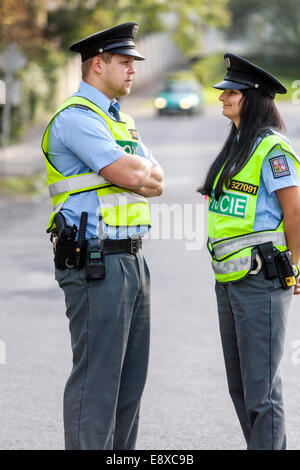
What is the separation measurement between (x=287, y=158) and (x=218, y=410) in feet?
6.33

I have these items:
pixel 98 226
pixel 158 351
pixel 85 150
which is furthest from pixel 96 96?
pixel 158 351

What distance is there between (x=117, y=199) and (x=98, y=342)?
60 centimetres

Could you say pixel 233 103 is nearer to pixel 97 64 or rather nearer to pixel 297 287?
pixel 97 64

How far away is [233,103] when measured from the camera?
3938 millimetres

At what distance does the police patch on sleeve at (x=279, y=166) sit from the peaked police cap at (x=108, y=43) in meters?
0.74

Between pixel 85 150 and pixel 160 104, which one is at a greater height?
pixel 160 104

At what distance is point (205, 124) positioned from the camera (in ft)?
109

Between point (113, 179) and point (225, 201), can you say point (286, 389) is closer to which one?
point (225, 201)

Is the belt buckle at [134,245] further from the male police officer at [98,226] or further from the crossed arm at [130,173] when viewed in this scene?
the crossed arm at [130,173]

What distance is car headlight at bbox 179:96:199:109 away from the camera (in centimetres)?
3634

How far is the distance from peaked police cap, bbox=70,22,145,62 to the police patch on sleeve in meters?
0.74

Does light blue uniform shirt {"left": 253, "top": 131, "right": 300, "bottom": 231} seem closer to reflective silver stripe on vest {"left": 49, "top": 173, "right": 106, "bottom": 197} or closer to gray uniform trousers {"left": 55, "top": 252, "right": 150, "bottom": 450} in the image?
gray uniform trousers {"left": 55, "top": 252, "right": 150, "bottom": 450}

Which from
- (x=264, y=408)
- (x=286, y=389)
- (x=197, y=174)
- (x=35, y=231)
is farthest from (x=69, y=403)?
(x=197, y=174)

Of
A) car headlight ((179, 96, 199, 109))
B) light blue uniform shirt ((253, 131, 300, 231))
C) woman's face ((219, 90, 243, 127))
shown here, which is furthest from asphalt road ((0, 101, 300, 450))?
car headlight ((179, 96, 199, 109))
